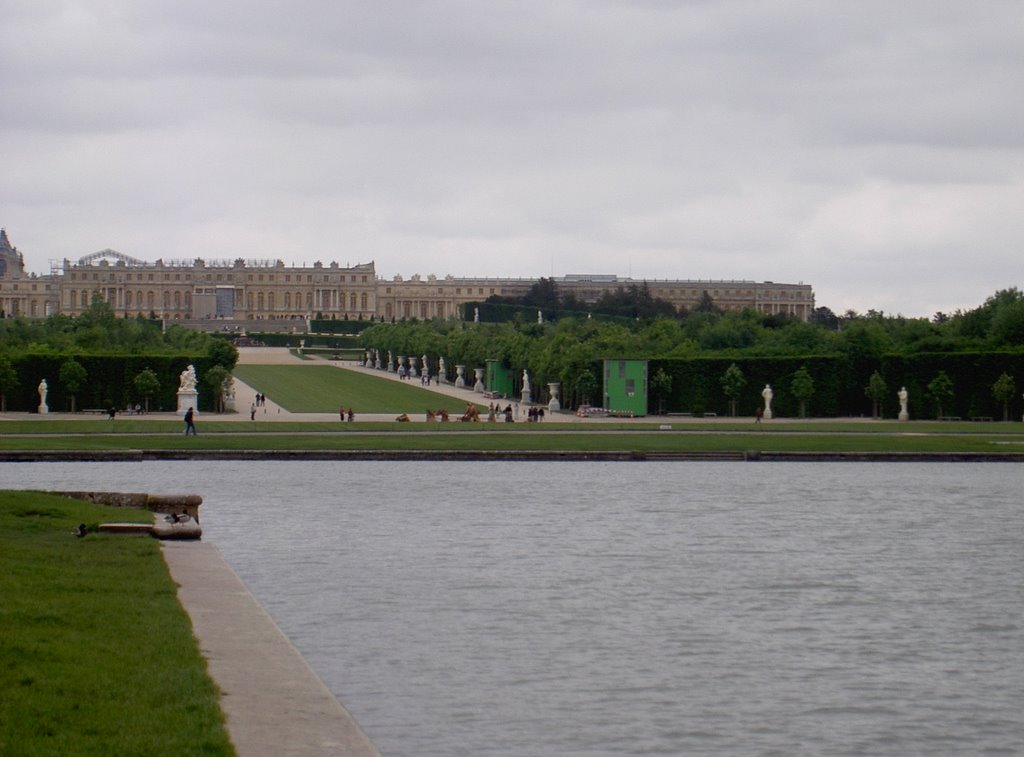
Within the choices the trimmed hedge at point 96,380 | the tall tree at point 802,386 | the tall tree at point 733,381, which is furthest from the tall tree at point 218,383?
the tall tree at point 802,386

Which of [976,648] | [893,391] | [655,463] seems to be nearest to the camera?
[976,648]

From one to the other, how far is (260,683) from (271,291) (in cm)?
16125

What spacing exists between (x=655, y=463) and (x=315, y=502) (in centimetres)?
1051

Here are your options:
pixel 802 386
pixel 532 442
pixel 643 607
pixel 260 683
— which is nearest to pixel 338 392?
pixel 802 386

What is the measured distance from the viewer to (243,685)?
37.0 feet

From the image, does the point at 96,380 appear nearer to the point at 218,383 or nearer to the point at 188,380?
A: the point at 188,380

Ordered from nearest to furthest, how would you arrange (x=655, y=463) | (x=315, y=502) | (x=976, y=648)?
(x=976, y=648) < (x=315, y=502) < (x=655, y=463)

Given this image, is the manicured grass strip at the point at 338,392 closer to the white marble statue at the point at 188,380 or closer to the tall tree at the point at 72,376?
the white marble statue at the point at 188,380

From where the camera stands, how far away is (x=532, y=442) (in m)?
38.2

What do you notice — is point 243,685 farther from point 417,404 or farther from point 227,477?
point 417,404

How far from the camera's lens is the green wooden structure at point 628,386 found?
→ 171ft

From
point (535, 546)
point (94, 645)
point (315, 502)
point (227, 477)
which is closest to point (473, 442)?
point (227, 477)

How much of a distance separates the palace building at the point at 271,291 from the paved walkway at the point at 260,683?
150407 mm

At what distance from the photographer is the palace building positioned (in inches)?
6639
